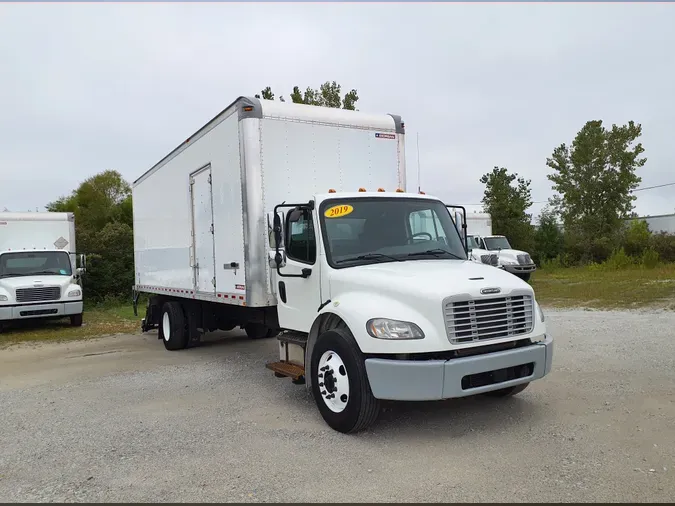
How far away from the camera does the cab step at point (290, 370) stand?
6316 mm

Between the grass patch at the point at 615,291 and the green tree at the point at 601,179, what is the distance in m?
6.37

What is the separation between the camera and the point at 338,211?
6.20 m

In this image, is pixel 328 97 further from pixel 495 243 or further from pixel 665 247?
pixel 665 247

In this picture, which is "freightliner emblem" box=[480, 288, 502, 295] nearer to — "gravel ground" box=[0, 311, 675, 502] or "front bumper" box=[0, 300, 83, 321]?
"gravel ground" box=[0, 311, 675, 502]

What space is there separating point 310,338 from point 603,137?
34.9 m

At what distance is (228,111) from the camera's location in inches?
297

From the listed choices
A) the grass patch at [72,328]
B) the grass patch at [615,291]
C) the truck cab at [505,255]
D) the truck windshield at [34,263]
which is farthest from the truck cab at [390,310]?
the truck cab at [505,255]

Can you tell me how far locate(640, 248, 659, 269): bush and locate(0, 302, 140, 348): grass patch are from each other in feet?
87.0

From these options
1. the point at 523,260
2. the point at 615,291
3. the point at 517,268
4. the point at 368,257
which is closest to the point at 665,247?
the point at 523,260

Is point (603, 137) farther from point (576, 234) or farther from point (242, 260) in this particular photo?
point (242, 260)

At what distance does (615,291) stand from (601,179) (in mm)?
18635

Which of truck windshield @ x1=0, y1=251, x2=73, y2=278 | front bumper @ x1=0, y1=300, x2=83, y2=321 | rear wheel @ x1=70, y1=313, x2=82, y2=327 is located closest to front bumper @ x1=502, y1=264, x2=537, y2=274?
rear wheel @ x1=70, y1=313, x2=82, y2=327

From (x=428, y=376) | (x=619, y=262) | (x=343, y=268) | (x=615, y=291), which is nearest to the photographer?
(x=428, y=376)

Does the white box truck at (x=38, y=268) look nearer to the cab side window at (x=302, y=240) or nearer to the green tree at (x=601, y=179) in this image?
the cab side window at (x=302, y=240)
